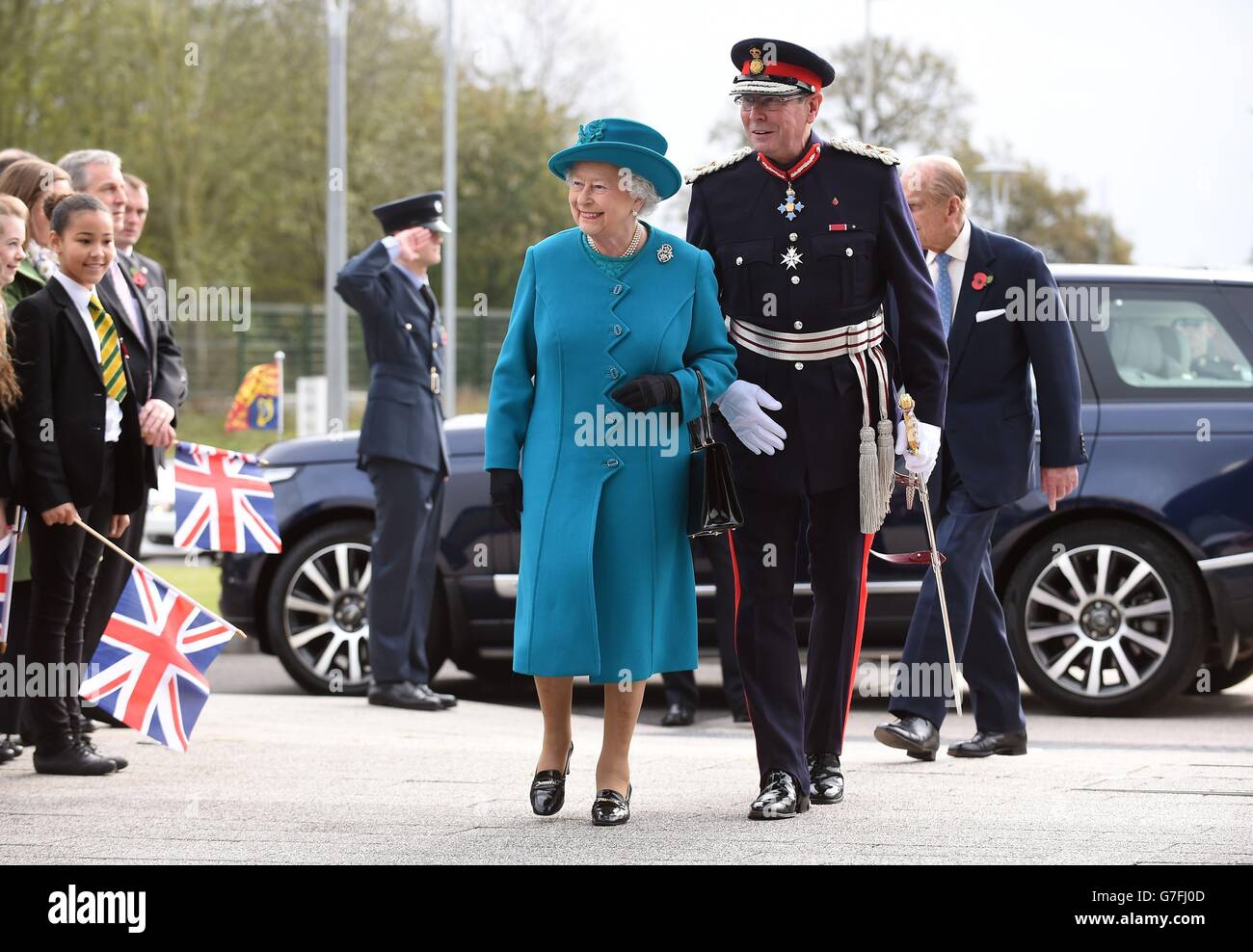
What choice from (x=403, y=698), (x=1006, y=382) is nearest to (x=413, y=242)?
(x=403, y=698)

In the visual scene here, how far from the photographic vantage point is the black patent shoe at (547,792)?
17.1 ft

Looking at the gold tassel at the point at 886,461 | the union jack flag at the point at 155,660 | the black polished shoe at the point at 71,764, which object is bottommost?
the black polished shoe at the point at 71,764

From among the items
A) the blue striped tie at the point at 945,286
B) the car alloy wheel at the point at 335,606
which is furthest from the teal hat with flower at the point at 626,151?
the car alloy wheel at the point at 335,606

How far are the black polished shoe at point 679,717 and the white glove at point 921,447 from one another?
8.98 ft

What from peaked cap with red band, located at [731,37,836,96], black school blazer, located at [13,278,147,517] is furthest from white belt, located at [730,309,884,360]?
black school blazer, located at [13,278,147,517]

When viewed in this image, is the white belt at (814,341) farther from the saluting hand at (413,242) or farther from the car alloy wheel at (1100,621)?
the saluting hand at (413,242)

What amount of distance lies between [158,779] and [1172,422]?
4.47 meters

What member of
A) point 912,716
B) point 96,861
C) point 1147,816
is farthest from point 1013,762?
point 96,861

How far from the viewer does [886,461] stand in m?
5.34

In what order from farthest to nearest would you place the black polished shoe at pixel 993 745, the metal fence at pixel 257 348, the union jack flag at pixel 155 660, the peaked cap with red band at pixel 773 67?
1. the metal fence at pixel 257 348
2. the black polished shoe at pixel 993 745
3. the union jack flag at pixel 155 660
4. the peaked cap with red band at pixel 773 67

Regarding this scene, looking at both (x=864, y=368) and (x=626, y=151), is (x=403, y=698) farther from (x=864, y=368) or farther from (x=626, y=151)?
(x=626, y=151)

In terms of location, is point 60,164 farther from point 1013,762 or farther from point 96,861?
point 1013,762
